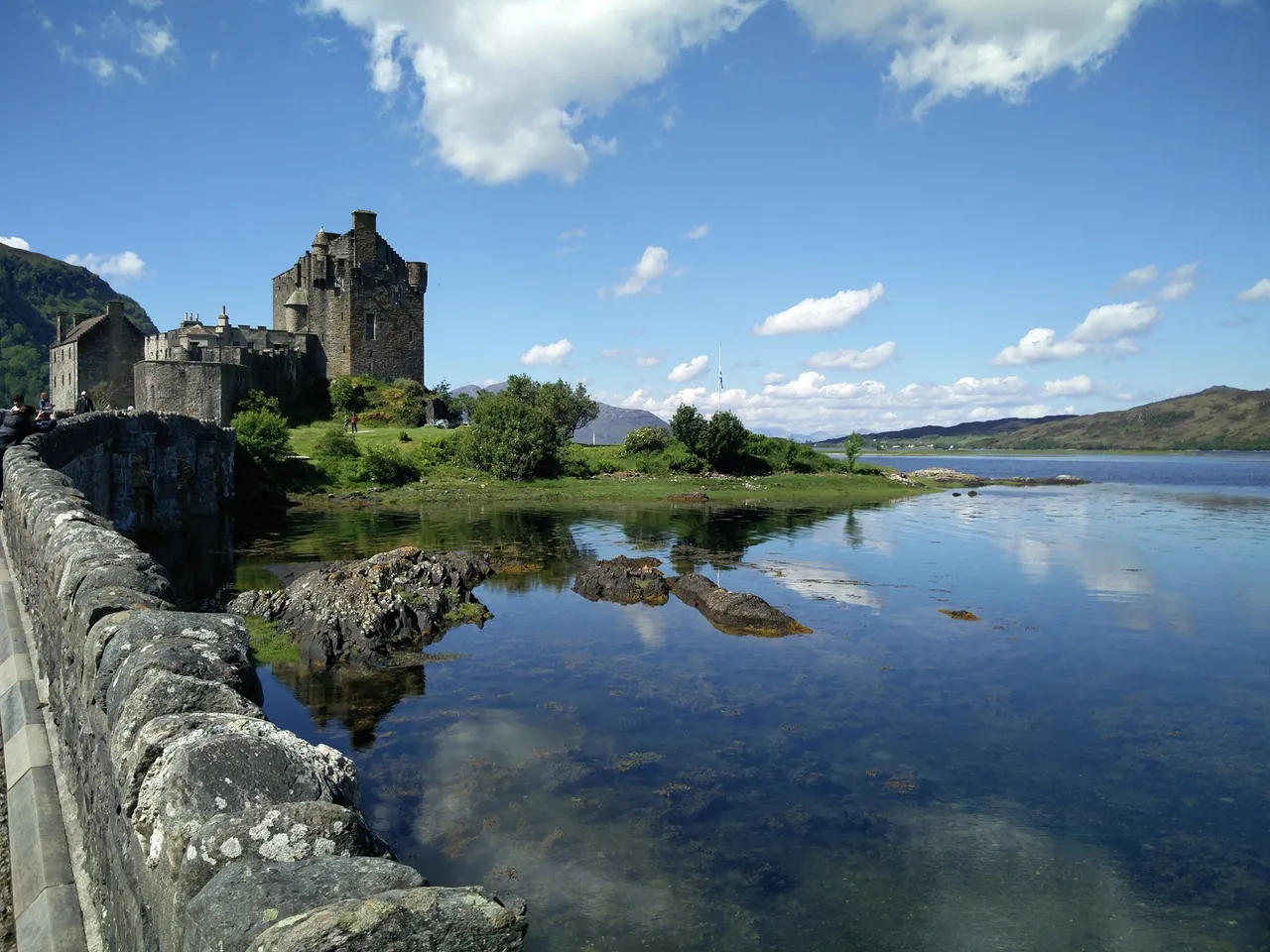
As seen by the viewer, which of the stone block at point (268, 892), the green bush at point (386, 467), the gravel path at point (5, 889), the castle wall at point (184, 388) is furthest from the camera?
the green bush at point (386, 467)

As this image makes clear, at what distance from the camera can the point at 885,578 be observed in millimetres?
28484

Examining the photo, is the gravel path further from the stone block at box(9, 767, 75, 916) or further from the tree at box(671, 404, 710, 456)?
the tree at box(671, 404, 710, 456)

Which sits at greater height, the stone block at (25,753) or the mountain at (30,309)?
the mountain at (30,309)

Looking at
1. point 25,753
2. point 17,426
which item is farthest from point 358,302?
point 25,753

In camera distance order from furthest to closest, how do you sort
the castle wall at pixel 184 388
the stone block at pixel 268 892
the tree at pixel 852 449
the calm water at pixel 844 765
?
the tree at pixel 852 449, the castle wall at pixel 184 388, the calm water at pixel 844 765, the stone block at pixel 268 892

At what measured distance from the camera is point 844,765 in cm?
1285

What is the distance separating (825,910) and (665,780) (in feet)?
11.2

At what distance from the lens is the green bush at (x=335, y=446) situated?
173ft

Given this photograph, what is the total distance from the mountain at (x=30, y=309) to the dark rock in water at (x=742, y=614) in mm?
128631

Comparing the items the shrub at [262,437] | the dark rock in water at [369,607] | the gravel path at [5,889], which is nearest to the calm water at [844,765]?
the dark rock in water at [369,607]

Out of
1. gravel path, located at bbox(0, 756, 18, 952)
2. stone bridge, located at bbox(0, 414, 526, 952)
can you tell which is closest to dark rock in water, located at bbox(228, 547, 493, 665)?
stone bridge, located at bbox(0, 414, 526, 952)

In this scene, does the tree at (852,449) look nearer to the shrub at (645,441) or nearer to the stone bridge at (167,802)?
the shrub at (645,441)

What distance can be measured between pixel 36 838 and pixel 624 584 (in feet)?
63.8

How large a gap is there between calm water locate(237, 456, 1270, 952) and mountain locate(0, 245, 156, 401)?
131484 millimetres
